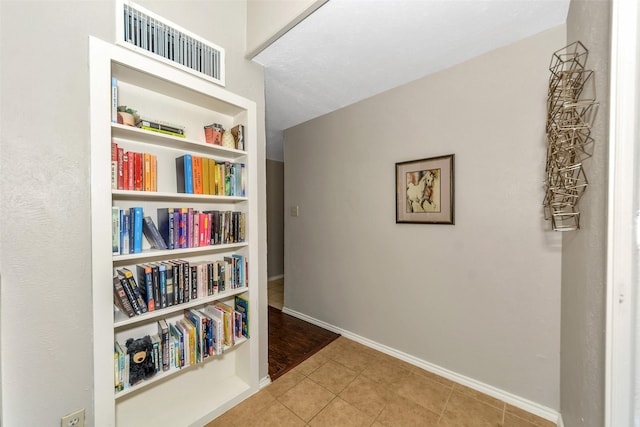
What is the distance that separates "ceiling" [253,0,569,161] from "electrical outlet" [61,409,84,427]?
2175mm

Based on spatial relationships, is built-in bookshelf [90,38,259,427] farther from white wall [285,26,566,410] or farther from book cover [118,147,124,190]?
white wall [285,26,566,410]

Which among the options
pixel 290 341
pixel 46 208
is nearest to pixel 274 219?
pixel 290 341

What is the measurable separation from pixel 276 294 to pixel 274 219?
1583 millimetres

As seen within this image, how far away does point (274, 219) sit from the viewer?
188 inches

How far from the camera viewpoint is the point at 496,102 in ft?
5.19

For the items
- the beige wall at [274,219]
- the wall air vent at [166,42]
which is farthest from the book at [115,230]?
the beige wall at [274,219]

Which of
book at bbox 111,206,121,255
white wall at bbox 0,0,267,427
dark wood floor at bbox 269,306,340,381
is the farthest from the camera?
dark wood floor at bbox 269,306,340,381

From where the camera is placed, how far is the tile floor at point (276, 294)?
10.9 ft

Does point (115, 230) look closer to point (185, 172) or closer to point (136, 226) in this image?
point (136, 226)

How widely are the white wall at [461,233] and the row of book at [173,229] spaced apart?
3.94 feet

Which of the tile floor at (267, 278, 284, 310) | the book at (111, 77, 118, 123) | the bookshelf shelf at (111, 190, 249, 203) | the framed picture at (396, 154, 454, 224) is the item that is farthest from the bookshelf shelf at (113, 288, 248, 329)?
the tile floor at (267, 278, 284, 310)

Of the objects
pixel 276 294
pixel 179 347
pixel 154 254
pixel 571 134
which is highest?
pixel 571 134

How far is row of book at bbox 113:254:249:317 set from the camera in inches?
46.7

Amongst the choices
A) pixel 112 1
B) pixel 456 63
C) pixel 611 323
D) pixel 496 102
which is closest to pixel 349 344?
pixel 611 323
